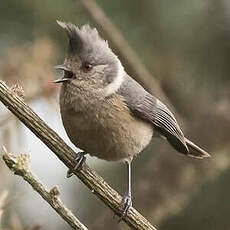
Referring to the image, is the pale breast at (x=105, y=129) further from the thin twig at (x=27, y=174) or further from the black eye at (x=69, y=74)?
the thin twig at (x=27, y=174)

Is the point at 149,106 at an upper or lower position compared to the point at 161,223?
upper

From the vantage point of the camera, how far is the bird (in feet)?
12.9

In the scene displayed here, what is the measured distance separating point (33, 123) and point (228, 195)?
6.91ft

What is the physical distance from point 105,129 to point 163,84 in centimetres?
139

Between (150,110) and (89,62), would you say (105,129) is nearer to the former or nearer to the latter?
(89,62)

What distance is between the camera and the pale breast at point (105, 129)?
12.9ft

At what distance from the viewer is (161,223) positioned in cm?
533

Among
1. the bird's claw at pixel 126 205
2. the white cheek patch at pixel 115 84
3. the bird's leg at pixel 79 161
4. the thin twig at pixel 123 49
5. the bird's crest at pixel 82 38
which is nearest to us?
the bird's leg at pixel 79 161

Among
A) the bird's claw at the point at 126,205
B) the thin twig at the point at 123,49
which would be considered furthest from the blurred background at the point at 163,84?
the bird's claw at the point at 126,205

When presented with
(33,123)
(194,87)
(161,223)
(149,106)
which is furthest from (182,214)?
(33,123)

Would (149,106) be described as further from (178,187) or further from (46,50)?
(178,187)

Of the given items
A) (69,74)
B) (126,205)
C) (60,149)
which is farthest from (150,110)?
(60,149)

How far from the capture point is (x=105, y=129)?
3969 mm

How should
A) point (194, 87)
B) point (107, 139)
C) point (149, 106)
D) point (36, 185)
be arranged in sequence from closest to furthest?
point (36, 185) → point (107, 139) → point (149, 106) → point (194, 87)
